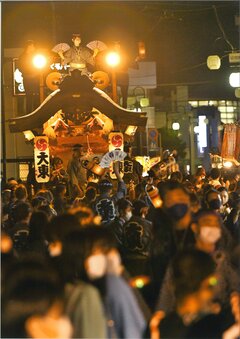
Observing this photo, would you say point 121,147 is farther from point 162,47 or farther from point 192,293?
point 162,47

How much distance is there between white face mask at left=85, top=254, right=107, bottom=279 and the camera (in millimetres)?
4445

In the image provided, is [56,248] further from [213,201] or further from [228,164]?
[228,164]

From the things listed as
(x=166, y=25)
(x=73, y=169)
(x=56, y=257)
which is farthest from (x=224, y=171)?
(x=166, y=25)

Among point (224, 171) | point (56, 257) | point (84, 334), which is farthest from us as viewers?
point (224, 171)

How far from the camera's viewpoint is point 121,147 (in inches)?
753

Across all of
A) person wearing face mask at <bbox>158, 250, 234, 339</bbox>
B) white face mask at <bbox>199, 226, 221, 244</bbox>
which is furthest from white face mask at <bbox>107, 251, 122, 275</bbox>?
white face mask at <bbox>199, 226, 221, 244</bbox>

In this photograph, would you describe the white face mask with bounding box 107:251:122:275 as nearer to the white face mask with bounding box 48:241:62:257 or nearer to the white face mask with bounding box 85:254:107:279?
the white face mask with bounding box 85:254:107:279

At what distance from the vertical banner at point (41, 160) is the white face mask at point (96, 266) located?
13.8m

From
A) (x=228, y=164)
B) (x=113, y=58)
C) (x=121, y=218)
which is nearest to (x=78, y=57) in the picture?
(x=113, y=58)

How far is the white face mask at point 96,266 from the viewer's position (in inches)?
175

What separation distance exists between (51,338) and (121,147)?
15.4m

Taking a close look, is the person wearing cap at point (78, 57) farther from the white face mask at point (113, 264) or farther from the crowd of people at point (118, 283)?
the white face mask at point (113, 264)

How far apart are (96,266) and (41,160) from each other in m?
14.2

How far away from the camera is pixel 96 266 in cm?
446
